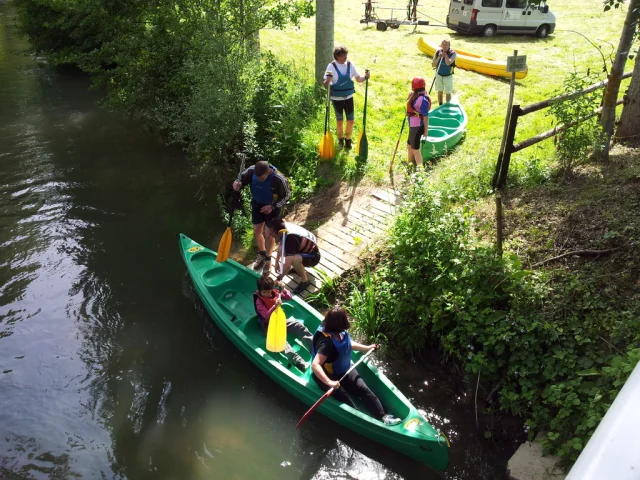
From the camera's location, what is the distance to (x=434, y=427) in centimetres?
500

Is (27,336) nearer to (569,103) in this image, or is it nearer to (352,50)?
(569,103)

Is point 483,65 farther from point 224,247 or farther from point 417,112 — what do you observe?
point 224,247

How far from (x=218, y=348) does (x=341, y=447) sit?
2.14m

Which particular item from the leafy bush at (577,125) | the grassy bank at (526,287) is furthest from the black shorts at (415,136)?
the leafy bush at (577,125)

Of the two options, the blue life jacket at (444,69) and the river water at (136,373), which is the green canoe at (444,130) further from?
the river water at (136,373)

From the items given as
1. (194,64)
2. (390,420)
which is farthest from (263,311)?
(194,64)

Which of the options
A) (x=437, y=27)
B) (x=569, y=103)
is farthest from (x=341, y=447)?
(x=437, y=27)

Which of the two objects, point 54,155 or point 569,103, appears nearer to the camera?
point 569,103

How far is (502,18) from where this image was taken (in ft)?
54.8

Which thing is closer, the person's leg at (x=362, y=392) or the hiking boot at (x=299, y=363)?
the person's leg at (x=362, y=392)

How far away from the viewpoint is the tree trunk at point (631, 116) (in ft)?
22.1

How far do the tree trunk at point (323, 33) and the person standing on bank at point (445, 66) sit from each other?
7.30ft

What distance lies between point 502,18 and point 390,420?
16.1m

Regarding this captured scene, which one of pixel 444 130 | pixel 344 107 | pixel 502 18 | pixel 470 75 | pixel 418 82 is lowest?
pixel 444 130
